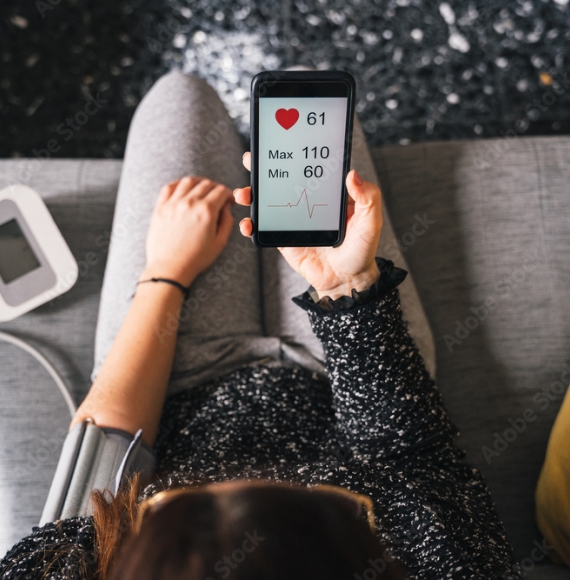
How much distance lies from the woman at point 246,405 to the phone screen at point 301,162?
25mm

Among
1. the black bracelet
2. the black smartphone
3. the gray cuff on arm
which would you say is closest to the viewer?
the black smartphone

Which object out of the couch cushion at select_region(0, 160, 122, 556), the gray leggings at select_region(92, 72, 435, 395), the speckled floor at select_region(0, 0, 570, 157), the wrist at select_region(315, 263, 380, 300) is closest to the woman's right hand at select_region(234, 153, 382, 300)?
the wrist at select_region(315, 263, 380, 300)

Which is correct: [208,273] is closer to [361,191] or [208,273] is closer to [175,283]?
[175,283]

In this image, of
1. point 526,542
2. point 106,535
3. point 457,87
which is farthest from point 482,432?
point 457,87

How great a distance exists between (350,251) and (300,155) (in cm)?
11

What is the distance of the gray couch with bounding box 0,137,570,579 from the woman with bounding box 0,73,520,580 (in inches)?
3.9

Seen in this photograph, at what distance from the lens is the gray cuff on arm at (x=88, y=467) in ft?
1.92

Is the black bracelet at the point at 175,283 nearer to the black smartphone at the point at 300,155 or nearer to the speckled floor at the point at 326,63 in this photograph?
the black smartphone at the point at 300,155

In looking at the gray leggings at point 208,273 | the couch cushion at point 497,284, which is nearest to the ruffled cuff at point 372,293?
the gray leggings at point 208,273

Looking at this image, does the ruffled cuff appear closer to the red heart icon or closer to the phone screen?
the phone screen

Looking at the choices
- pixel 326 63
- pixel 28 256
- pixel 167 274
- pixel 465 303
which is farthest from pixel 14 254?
pixel 326 63

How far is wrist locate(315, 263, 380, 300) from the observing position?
558mm

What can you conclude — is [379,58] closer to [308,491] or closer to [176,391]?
[176,391]

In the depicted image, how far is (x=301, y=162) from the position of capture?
1.66ft
